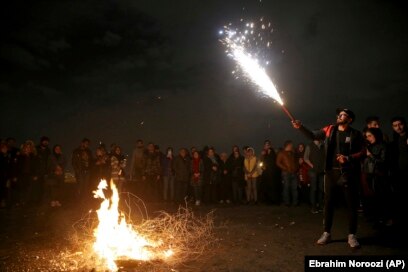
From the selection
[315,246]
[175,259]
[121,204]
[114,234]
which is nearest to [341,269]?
[315,246]

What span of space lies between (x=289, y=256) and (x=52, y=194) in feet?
32.9

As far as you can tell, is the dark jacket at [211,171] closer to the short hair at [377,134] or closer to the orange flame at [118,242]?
the short hair at [377,134]

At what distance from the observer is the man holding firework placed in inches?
244

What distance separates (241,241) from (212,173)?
23.9ft

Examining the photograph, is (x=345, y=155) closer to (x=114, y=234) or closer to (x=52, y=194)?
(x=114, y=234)

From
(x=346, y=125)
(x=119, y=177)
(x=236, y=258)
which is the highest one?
(x=346, y=125)

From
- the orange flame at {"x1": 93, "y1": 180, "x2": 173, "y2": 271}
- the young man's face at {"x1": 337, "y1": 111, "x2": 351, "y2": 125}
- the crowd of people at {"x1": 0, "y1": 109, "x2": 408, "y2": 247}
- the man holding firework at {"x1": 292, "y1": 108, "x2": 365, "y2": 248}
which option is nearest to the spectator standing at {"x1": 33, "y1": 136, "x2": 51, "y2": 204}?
the crowd of people at {"x1": 0, "y1": 109, "x2": 408, "y2": 247}

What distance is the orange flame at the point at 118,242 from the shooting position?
5680mm

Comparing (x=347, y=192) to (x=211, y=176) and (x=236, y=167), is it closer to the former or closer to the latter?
(x=236, y=167)

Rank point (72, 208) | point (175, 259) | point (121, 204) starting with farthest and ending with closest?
point (121, 204)
point (72, 208)
point (175, 259)

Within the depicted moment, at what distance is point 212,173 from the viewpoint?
1416 centimetres

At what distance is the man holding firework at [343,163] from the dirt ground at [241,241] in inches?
23.9

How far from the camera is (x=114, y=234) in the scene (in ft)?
20.1

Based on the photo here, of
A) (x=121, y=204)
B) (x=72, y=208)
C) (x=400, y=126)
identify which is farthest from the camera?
(x=121, y=204)
